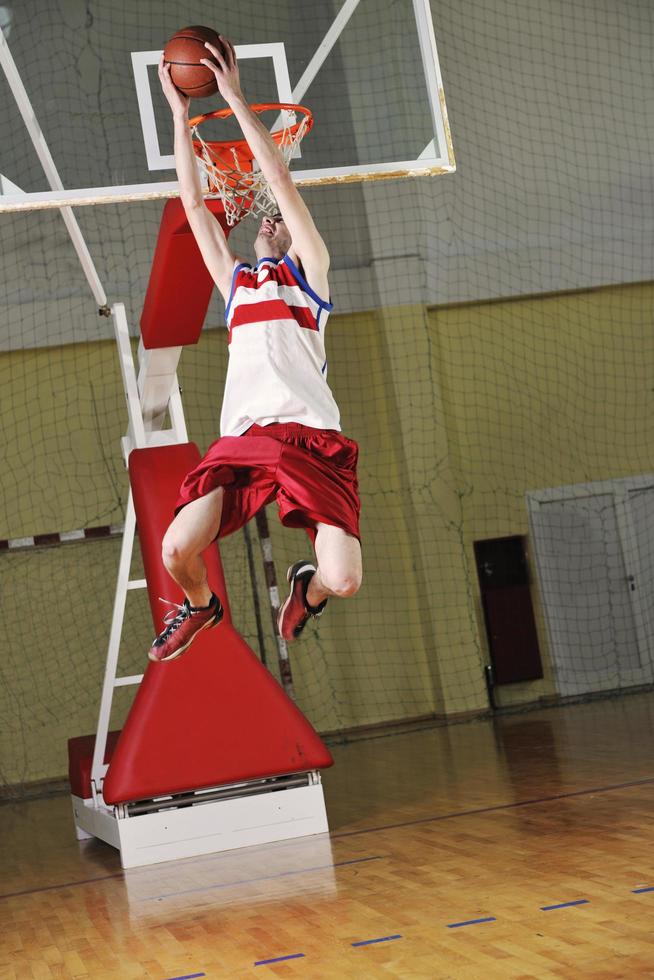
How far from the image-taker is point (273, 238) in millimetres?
4047

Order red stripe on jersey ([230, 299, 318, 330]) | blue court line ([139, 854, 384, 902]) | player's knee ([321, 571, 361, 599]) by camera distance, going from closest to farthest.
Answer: player's knee ([321, 571, 361, 599]), red stripe on jersey ([230, 299, 318, 330]), blue court line ([139, 854, 384, 902])

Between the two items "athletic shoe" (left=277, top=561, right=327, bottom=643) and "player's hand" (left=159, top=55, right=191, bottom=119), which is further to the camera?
"athletic shoe" (left=277, top=561, right=327, bottom=643)

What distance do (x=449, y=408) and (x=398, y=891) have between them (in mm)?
7520

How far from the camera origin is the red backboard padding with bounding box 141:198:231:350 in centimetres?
533

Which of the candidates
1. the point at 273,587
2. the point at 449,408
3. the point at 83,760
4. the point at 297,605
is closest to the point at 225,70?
the point at 297,605

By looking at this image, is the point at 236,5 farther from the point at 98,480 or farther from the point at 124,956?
the point at 98,480

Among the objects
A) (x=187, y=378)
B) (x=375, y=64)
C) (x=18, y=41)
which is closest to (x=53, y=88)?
(x=18, y=41)

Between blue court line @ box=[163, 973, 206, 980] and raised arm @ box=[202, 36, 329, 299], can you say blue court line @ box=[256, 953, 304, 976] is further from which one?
raised arm @ box=[202, 36, 329, 299]

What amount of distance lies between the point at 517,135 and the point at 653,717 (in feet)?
18.2

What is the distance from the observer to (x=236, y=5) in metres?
5.55

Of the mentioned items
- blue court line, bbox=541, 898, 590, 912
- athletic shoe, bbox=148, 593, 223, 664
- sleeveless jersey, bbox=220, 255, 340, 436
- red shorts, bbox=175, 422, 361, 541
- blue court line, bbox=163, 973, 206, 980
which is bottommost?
blue court line, bbox=541, 898, 590, 912

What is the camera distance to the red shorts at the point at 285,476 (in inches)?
143

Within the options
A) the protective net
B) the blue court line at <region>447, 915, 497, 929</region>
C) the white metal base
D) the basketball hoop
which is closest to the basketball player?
the basketball hoop

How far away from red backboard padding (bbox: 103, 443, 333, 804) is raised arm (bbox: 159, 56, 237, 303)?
2558mm
